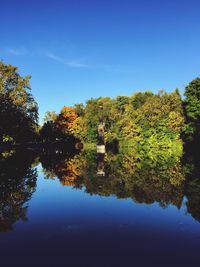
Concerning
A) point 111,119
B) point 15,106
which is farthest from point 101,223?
point 111,119

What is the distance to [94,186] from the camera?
23312mm

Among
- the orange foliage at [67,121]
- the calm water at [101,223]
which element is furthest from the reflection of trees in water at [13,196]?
the orange foliage at [67,121]

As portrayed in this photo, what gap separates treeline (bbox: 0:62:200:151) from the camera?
66.6m

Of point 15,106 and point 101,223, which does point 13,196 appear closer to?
point 101,223

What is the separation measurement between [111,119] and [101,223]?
84.1 metres

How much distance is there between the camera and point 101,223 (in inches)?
555

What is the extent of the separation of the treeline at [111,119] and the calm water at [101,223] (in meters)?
40.0

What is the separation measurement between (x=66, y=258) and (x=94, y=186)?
13535mm

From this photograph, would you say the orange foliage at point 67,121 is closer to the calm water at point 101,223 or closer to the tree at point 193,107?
the tree at point 193,107

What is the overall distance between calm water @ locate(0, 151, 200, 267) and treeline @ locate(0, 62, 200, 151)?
40.0m

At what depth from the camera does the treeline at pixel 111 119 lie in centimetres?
6656

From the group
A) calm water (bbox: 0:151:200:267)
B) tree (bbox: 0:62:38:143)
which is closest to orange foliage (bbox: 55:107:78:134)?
tree (bbox: 0:62:38:143)

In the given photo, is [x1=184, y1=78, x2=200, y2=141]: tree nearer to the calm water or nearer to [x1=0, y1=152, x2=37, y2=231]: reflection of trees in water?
the calm water

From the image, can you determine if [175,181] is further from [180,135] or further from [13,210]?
[180,135]
